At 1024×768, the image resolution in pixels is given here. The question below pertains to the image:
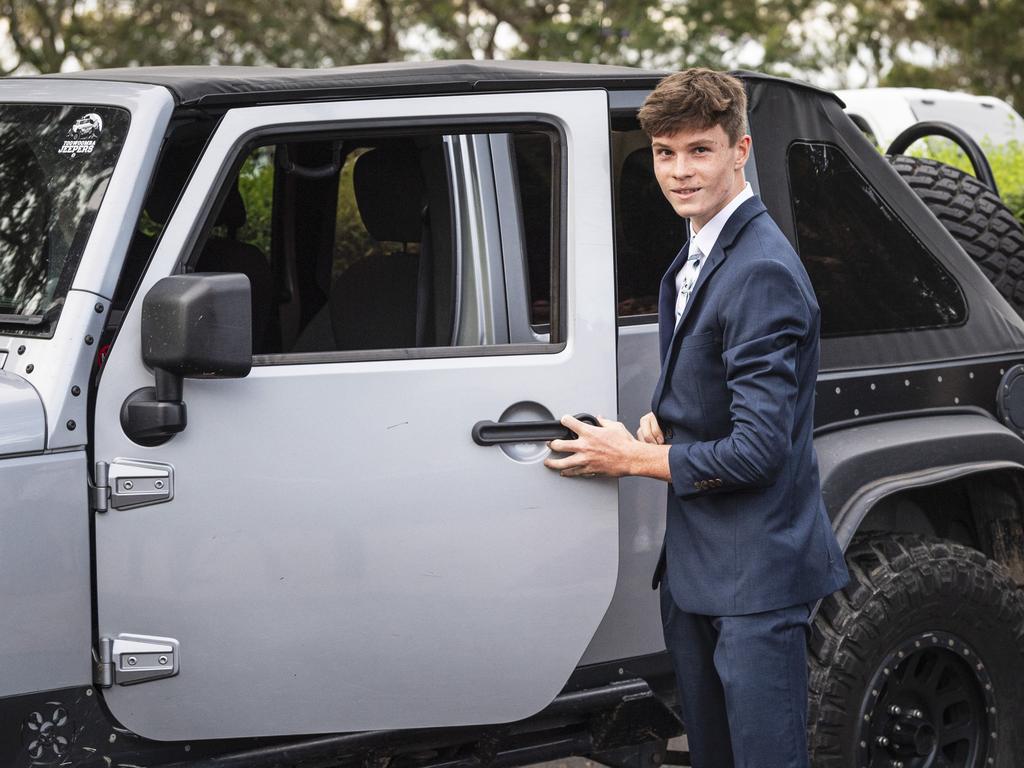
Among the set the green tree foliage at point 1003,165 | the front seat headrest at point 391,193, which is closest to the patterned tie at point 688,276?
the front seat headrest at point 391,193

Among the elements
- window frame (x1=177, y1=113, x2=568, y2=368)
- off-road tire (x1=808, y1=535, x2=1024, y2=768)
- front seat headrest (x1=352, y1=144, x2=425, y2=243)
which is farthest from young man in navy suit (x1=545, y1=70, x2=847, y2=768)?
front seat headrest (x1=352, y1=144, x2=425, y2=243)

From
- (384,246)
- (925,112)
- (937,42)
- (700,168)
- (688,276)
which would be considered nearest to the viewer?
(700,168)

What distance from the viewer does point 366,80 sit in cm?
294

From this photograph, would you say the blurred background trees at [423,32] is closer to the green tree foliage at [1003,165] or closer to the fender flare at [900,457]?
the green tree foliage at [1003,165]

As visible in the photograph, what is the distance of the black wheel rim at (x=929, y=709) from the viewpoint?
133 inches

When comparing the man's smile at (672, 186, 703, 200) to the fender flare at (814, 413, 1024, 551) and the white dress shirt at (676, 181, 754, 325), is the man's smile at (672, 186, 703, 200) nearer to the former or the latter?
the white dress shirt at (676, 181, 754, 325)

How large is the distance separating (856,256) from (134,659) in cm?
204

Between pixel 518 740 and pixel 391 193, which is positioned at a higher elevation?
pixel 391 193

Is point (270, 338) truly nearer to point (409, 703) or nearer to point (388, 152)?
point (388, 152)

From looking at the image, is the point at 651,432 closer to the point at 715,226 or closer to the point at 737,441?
the point at 737,441

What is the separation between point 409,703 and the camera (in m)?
2.90

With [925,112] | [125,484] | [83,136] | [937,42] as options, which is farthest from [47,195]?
[937,42]

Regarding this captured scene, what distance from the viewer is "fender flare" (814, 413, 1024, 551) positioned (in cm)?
328

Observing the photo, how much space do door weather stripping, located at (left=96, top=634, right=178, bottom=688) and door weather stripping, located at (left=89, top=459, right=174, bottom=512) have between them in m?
0.28
